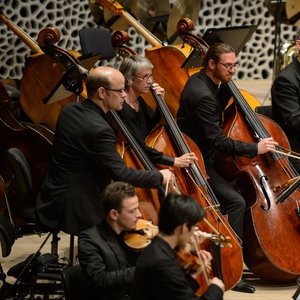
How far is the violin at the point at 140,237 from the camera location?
3.54m

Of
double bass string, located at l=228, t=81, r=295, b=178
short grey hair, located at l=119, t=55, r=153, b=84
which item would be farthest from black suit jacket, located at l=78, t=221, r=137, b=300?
double bass string, located at l=228, t=81, r=295, b=178

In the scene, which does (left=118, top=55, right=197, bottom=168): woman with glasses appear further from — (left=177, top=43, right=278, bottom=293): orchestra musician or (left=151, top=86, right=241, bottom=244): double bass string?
(left=177, top=43, right=278, bottom=293): orchestra musician

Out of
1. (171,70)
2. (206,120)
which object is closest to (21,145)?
(171,70)

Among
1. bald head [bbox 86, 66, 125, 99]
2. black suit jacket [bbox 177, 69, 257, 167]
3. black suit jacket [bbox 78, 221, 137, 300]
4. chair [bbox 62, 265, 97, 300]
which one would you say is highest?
bald head [bbox 86, 66, 125, 99]

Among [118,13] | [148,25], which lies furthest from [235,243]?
[148,25]

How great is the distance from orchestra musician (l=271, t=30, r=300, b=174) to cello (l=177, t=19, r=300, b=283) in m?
0.34

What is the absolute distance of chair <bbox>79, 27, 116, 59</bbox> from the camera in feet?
20.0

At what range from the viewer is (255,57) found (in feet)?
31.6

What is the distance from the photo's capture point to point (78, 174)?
13.5 ft

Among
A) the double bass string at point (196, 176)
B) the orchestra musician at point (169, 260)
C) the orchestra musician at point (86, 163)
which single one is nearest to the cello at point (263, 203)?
the double bass string at point (196, 176)

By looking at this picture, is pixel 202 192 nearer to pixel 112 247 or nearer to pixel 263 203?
pixel 263 203

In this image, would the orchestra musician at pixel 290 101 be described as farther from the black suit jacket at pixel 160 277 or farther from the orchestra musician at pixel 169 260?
the black suit jacket at pixel 160 277

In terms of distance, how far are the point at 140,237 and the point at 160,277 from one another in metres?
0.56

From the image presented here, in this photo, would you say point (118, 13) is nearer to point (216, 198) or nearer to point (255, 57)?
point (216, 198)
